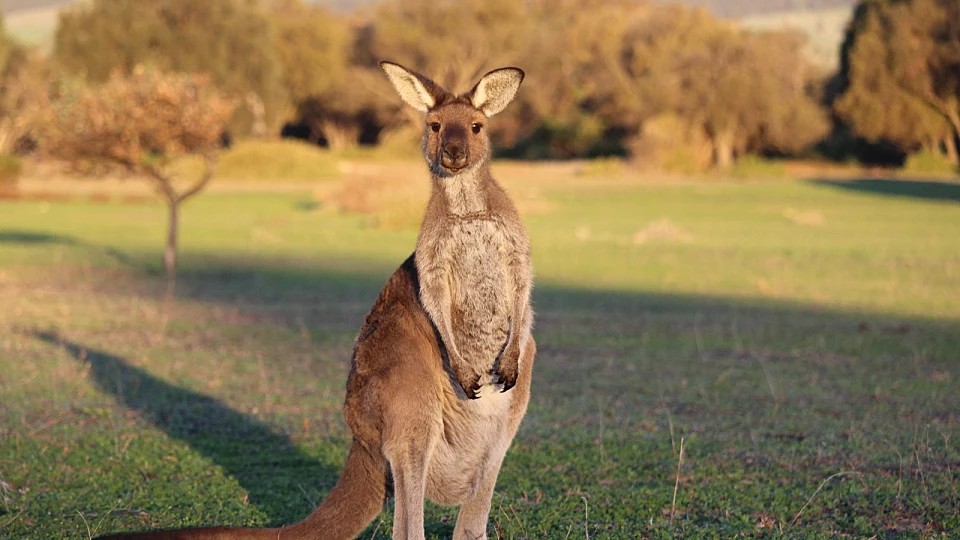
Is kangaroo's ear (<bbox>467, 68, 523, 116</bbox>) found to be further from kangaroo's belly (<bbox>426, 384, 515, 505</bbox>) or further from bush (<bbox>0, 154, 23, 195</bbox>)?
bush (<bbox>0, 154, 23, 195</bbox>)

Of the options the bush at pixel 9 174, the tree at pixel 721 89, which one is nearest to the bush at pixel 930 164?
the tree at pixel 721 89

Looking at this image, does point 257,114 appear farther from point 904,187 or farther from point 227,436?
point 227,436

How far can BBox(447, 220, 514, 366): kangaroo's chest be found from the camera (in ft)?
14.1

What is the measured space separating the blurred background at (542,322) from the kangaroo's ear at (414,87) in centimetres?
209

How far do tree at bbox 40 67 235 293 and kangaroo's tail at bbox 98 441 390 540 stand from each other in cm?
1299

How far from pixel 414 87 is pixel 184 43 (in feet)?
169

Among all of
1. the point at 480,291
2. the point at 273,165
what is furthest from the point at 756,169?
the point at 480,291

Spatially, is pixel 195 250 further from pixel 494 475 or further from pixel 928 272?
pixel 494 475

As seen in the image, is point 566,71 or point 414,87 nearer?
point 414,87

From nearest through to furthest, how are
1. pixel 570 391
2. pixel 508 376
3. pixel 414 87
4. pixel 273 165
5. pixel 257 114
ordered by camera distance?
pixel 508 376, pixel 414 87, pixel 570 391, pixel 273 165, pixel 257 114

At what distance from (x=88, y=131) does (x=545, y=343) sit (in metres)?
9.04

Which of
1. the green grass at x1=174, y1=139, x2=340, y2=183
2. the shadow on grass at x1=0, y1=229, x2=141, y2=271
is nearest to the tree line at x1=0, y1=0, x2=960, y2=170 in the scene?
the green grass at x1=174, y1=139, x2=340, y2=183

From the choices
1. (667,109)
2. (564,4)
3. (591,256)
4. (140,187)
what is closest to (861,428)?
(591,256)

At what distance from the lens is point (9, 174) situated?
39.6m
